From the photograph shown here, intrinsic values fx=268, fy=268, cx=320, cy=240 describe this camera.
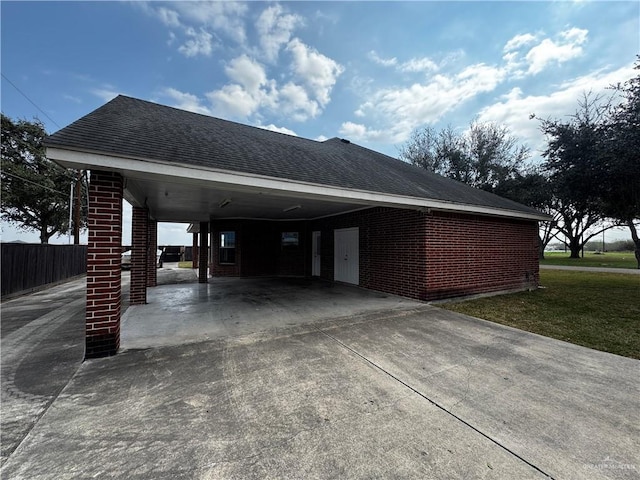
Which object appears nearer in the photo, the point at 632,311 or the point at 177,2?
the point at 632,311

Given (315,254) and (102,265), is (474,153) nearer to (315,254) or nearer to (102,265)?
(315,254)

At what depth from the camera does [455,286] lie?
7316mm

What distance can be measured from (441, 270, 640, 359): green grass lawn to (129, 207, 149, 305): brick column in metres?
7.51

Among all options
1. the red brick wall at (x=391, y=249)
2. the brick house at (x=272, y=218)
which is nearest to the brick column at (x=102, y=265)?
the brick house at (x=272, y=218)

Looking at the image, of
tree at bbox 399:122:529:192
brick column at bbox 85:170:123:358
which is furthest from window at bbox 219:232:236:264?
tree at bbox 399:122:529:192

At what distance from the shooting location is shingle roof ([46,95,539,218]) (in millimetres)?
3551

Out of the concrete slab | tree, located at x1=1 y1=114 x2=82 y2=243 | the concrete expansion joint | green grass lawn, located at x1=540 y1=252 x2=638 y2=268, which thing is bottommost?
the concrete expansion joint

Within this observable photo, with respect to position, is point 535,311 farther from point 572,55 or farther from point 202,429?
point 572,55

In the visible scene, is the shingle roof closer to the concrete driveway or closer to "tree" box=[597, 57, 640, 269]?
the concrete driveway

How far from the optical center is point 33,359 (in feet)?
11.9

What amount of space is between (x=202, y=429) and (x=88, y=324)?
2.53m

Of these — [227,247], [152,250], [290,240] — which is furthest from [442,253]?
[227,247]

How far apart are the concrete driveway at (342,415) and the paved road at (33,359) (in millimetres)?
147

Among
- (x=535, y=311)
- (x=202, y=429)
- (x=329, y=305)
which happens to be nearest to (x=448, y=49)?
(x=535, y=311)
